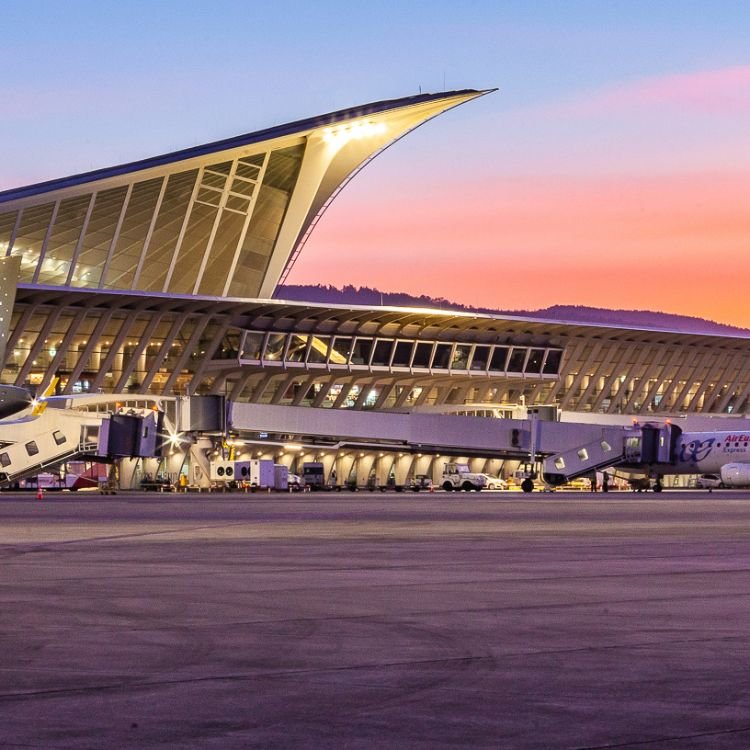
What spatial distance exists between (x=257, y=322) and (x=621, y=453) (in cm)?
3131

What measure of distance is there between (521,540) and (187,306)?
83974 mm

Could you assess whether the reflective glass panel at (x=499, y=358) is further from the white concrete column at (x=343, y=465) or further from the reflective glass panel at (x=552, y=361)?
the white concrete column at (x=343, y=465)

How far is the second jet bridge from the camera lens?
97.4 meters

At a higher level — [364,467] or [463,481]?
[463,481]

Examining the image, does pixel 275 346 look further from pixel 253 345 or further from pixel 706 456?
pixel 706 456

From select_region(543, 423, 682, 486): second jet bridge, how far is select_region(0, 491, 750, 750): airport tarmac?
75.0m

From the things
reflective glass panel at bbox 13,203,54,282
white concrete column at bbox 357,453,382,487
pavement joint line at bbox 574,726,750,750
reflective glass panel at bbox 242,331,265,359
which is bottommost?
white concrete column at bbox 357,453,382,487

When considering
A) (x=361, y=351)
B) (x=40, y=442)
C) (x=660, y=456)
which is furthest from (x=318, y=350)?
(x=40, y=442)

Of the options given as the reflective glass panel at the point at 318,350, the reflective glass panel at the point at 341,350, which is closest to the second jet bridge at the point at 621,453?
the reflective glass panel at the point at 341,350

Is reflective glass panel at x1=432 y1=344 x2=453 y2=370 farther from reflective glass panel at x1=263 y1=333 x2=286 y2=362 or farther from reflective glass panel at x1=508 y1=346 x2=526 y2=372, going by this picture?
reflective glass panel at x1=263 y1=333 x2=286 y2=362

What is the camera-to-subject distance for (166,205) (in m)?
110

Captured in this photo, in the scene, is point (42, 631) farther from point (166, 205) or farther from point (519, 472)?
point (519, 472)

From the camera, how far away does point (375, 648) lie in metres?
11.1

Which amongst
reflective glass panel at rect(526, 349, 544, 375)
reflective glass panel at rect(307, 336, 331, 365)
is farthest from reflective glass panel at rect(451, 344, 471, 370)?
reflective glass panel at rect(307, 336, 331, 365)
